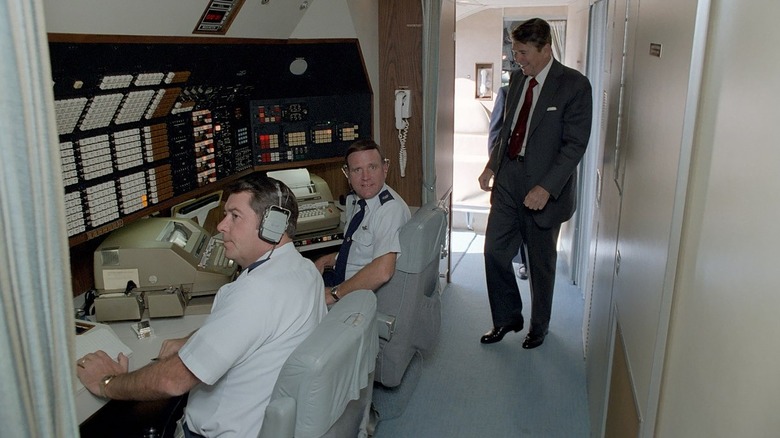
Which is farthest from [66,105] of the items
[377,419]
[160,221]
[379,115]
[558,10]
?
[558,10]

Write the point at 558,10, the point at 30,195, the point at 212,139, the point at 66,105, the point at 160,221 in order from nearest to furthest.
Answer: the point at 30,195
the point at 66,105
the point at 160,221
the point at 212,139
the point at 558,10

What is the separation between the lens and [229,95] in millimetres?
3197

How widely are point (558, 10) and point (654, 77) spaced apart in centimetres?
471

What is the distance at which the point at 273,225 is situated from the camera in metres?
1.89

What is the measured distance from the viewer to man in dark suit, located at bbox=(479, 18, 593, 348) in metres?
3.19

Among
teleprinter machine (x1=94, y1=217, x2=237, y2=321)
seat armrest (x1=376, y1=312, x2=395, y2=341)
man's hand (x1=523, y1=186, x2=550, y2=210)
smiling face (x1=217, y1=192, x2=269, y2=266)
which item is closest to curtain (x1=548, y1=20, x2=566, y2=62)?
man's hand (x1=523, y1=186, x2=550, y2=210)

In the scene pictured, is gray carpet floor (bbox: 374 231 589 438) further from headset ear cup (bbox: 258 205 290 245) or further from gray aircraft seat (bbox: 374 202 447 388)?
headset ear cup (bbox: 258 205 290 245)

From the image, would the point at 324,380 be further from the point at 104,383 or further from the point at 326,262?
the point at 326,262

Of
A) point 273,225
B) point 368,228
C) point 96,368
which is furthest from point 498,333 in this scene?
point 96,368

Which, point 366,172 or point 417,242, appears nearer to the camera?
point 417,242

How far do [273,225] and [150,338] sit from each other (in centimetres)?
69

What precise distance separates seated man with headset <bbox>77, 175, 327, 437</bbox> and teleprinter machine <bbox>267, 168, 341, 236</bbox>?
52.4 inches

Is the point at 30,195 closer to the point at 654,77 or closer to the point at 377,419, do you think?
the point at 654,77

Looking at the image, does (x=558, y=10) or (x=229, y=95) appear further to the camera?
(x=558, y=10)
